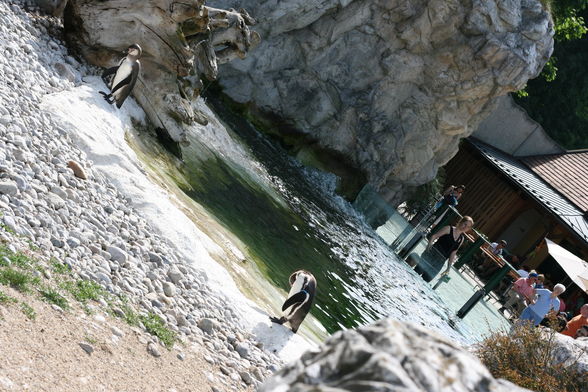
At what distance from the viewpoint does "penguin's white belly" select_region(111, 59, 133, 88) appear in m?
13.2

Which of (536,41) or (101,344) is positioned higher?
(536,41)

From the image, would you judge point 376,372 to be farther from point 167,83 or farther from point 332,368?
point 167,83

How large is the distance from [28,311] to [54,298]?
52 cm

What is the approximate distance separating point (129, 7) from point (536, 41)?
1952cm

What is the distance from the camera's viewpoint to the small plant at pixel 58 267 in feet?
25.1

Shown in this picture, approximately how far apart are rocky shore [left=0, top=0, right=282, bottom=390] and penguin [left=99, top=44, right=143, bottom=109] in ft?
6.93

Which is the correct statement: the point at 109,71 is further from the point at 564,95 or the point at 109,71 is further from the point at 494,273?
the point at 564,95

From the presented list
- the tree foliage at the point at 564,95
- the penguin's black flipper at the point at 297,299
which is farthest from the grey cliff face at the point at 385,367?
the tree foliage at the point at 564,95

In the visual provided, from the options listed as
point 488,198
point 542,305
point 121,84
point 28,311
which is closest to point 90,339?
point 28,311

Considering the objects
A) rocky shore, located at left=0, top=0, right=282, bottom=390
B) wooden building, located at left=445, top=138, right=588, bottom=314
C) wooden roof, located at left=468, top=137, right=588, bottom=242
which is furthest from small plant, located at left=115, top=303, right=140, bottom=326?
wooden building, located at left=445, top=138, right=588, bottom=314

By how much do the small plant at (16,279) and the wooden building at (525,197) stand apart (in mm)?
27945

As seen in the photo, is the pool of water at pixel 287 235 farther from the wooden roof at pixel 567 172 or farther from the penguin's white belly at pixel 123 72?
the wooden roof at pixel 567 172

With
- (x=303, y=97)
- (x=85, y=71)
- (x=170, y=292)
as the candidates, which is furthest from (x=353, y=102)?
(x=170, y=292)

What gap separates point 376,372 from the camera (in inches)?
128
